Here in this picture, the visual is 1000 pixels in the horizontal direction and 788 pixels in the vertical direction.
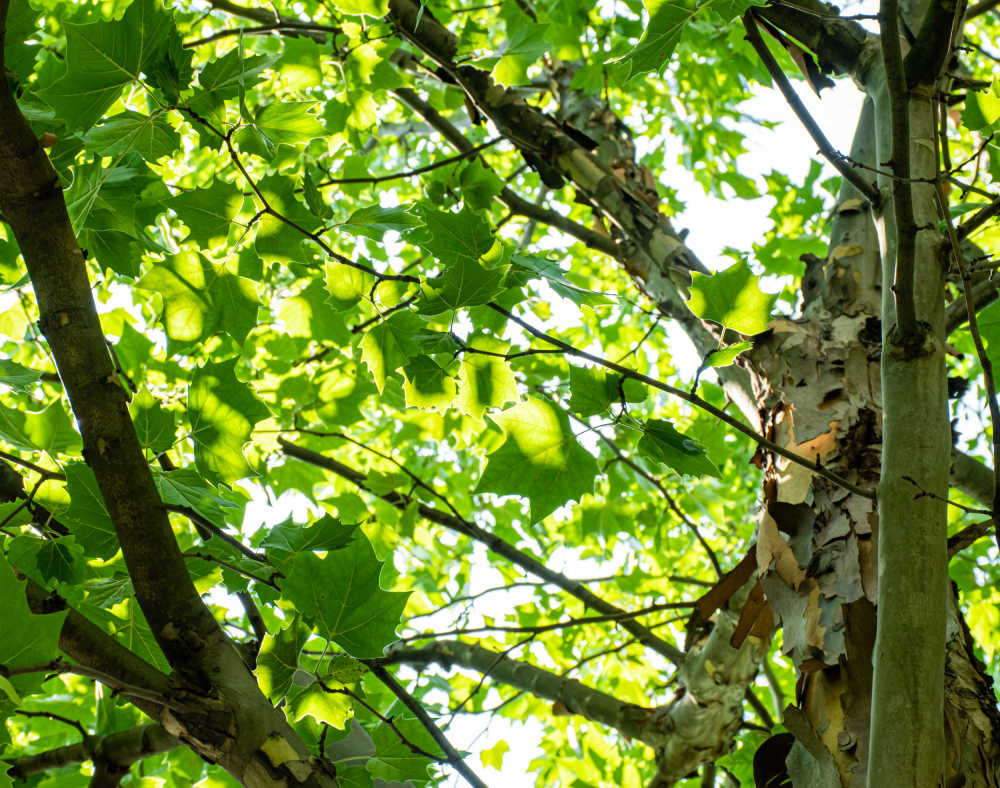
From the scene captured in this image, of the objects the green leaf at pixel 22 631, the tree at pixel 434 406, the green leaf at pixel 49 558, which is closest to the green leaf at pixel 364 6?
the tree at pixel 434 406

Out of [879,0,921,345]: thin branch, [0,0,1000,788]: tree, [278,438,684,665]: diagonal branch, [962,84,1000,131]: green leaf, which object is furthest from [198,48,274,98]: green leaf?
[278,438,684,665]: diagonal branch

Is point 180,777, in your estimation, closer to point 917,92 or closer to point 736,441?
point 917,92

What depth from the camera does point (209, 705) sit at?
3.22 ft

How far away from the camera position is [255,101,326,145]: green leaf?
137 cm

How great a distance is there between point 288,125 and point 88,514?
74 cm

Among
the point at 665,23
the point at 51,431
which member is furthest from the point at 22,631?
the point at 665,23

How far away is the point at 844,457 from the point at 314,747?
1193mm

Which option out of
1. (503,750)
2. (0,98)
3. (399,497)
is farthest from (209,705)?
(503,750)

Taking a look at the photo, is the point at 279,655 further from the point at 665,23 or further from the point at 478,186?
the point at 478,186

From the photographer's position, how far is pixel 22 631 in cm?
85

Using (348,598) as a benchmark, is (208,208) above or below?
above

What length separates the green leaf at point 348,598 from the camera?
1071 mm

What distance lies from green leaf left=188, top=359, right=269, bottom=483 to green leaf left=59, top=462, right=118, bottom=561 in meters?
0.18

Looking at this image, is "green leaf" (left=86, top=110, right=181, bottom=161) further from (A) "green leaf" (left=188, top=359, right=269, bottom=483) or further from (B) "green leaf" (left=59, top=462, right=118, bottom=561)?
(B) "green leaf" (left=59, top=462, right=118, bottom=561)
